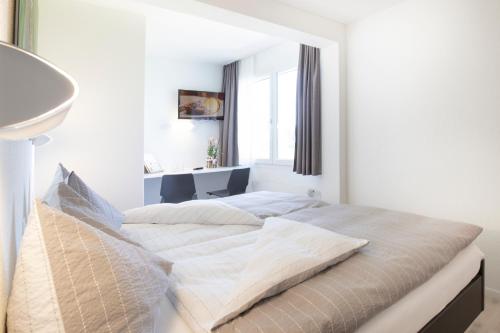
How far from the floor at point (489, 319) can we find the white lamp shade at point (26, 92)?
237 cm

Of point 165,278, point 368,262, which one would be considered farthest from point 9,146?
point 368,262

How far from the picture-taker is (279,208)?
2137 millimetres

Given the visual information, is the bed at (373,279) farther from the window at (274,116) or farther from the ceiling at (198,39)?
the ceiling at (198,39)

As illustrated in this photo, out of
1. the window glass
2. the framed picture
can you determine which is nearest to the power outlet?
the window glass

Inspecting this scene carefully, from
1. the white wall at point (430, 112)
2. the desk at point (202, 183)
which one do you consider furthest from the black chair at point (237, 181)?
the white wall at point (430, 112)

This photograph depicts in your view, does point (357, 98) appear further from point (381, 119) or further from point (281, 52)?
point (281, 52)

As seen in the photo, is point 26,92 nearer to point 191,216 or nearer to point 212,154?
point 191,216

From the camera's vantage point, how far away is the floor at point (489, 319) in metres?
1.77

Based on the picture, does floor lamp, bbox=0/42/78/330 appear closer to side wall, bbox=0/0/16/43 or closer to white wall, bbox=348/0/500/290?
side wall, bbox=0/0/16/43

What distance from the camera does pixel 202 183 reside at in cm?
467

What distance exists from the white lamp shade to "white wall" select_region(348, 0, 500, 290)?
9.01ft

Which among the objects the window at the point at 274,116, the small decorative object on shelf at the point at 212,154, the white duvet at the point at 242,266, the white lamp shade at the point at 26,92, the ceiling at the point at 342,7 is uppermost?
the ceiling at the point at 342,7

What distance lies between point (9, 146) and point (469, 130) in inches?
112

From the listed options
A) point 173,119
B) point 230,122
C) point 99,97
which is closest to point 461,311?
point 99,97
